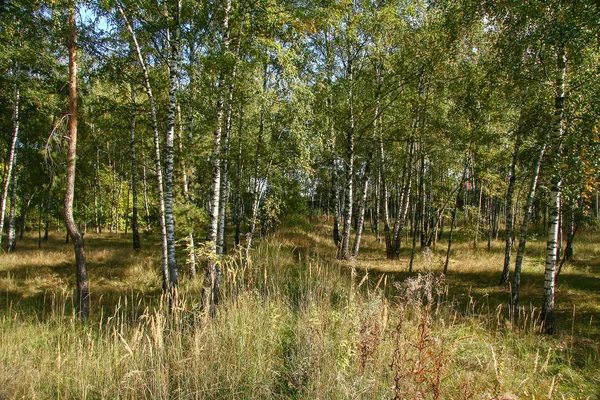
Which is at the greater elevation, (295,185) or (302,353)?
(295,185)

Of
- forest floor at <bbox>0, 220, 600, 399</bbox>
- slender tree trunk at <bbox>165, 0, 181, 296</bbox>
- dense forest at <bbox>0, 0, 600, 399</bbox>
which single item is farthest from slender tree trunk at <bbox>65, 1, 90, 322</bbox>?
slender tree trunk at <bbox>165, 0, 181, 296</bbox>

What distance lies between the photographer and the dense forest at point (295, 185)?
117 inches

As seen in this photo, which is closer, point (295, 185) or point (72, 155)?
point (72, 155)

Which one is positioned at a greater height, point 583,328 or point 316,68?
point 316,68

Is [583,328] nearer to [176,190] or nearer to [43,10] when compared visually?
[176,190]

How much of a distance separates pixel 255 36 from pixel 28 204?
72.3ft

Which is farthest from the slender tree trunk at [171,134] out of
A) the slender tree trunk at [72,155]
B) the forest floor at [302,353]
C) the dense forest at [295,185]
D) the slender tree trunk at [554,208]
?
the slender tree trunk at [554,208]

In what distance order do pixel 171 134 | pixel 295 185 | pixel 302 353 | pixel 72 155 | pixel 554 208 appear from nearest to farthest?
pixel 302 353 < pixel 554 208 < pixel 72 155 < pixel 171 134 < pixel 295 185

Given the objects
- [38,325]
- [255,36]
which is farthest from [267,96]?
[38,325]

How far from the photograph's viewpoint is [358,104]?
12.3 m

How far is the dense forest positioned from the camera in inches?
117

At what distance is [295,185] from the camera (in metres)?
16.5

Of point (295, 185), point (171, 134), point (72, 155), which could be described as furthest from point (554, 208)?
point (295, 185)

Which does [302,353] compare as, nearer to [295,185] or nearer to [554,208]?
[554,208]
